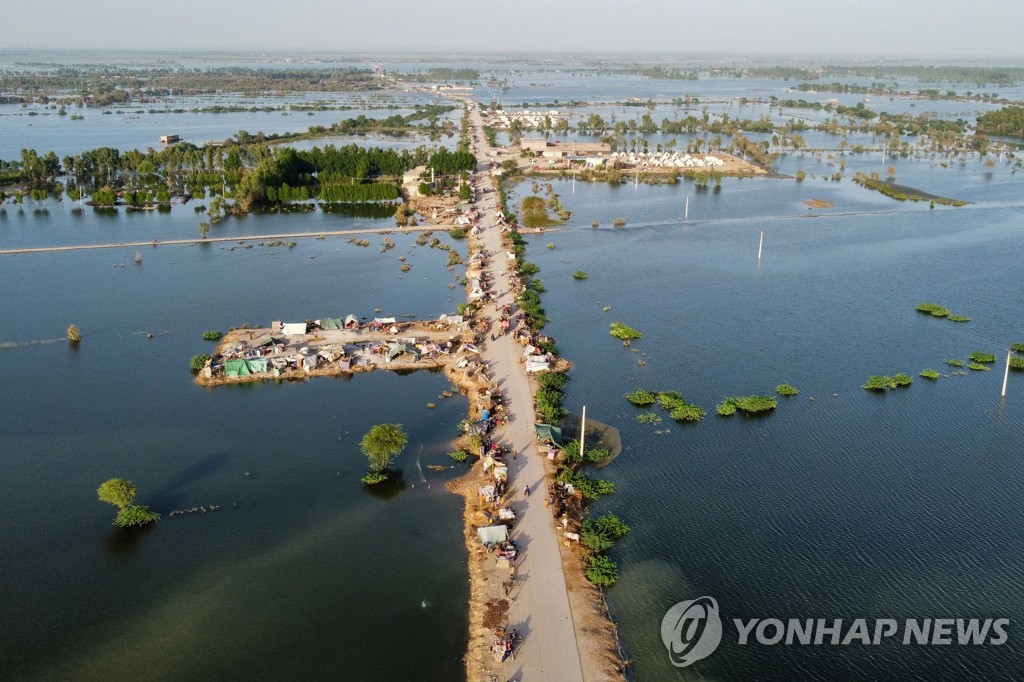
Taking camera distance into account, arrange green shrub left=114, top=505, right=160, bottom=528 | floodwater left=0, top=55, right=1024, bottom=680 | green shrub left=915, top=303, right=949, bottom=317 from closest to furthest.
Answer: floodwater left=0, top=55, right=1024, bottom=680 < green shrub left=114, top=505, right=160, bottom=528 < green shrub left=915, top=303, right=949, bottom=317

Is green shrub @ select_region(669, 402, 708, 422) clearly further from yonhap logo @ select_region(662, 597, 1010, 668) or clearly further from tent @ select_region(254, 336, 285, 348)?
tent @ select_region(254, 336, 285, 348)

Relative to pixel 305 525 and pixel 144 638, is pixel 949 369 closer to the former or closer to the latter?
pixel 305 525

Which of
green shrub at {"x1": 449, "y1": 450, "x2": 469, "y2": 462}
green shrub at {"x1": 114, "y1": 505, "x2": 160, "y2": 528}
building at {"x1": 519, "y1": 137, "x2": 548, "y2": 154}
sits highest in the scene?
building at {"x1": 519, "y1": 137, "x2": 548, "y2": 154}

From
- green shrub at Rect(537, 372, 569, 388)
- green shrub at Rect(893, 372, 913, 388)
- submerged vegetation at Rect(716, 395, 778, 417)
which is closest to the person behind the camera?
submerged vegetation at Rect(716, 395, 778, 417)

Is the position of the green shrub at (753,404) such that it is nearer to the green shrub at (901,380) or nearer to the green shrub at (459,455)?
the green shrub at (901,380)

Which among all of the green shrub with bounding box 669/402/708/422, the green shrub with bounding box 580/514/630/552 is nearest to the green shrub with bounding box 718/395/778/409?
the green shrub with bounding box 669/402/708/422

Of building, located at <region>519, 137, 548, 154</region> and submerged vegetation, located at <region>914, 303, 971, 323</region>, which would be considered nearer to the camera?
submerged vegetation, located at <region>914, 303, 971, 323</region>
